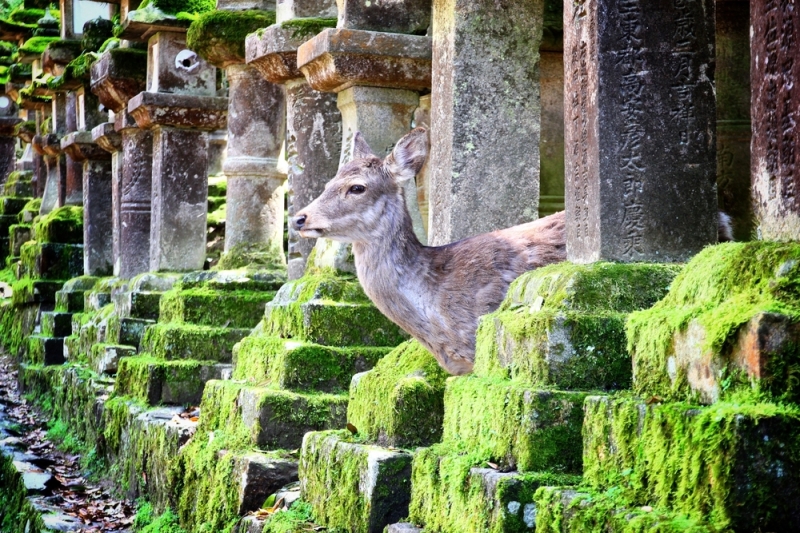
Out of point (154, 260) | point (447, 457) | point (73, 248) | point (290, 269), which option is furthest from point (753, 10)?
point (73, 248)

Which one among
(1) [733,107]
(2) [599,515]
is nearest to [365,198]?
(1) [733,107]

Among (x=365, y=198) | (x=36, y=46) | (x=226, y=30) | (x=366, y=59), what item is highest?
(x=36, y=46)

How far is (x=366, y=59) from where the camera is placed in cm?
813

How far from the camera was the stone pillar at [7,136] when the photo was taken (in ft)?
99.9

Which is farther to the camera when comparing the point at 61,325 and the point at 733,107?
the point at 61,325

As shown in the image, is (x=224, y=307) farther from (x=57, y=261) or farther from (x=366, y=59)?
(x=57, y=261)

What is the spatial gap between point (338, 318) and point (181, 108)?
5.16 m

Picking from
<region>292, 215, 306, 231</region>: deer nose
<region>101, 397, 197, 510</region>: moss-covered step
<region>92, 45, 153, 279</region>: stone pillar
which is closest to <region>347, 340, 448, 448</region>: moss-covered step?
<region>292, 215, 306, 231</region>: deer nose

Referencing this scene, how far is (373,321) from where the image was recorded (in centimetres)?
814

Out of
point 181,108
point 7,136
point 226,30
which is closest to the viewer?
point 226,30

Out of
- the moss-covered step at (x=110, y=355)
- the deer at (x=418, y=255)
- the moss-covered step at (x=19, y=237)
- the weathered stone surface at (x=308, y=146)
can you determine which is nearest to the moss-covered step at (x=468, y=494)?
the deer at (x=418, y=255)

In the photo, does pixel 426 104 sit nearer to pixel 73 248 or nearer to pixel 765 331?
pixel 765 331

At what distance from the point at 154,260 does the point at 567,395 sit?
28.0 feet

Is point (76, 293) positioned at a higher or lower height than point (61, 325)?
higher
